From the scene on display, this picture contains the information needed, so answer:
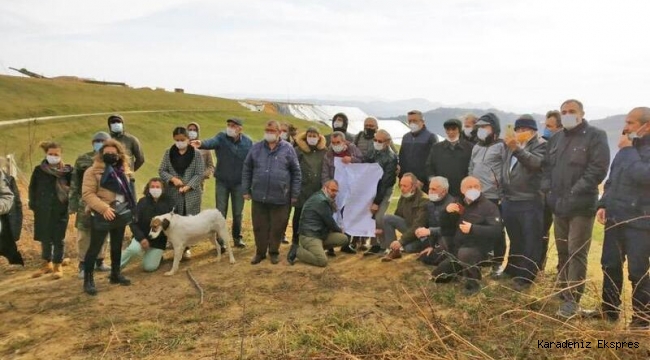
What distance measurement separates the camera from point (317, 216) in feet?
25.9

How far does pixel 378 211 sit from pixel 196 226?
3.12 m

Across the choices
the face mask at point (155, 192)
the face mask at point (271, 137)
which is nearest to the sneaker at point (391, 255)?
the face mask at point (271, 137)

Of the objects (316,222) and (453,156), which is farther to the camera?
(316,222)

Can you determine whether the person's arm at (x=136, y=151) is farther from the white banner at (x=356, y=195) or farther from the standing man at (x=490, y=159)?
the standing man at (x=490, y=159)

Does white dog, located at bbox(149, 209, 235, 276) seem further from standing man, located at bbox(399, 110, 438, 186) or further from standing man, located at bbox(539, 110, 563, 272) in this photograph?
standing man, located at bbox(539, 110, 563, 272)

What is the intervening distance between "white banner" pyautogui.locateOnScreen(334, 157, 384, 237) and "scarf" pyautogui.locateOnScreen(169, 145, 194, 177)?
248 centimetres

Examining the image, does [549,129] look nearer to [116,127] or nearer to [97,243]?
[97,243]

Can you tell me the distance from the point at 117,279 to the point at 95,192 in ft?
4.65

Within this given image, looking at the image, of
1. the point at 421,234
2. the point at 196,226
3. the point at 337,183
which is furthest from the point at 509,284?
the point at 196,226

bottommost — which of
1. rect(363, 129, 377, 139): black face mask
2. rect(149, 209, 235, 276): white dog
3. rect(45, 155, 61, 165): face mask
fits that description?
rect(149, 209, 235, 276): white dog

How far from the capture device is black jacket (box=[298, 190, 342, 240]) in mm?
7812

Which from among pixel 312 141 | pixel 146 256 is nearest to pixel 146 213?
pixel 146 256

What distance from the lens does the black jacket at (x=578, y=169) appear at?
5.22m

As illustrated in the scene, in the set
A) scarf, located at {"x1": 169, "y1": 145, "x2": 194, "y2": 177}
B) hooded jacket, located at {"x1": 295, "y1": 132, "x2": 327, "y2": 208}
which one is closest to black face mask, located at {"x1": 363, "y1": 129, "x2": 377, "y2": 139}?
hooded jacket, located at {"x1": 295, "y1": 132, "x2": 327, "y2": 208}
